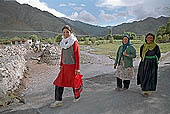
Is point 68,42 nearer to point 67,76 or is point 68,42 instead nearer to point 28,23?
point 67,76

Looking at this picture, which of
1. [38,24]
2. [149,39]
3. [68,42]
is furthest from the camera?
[38,24]

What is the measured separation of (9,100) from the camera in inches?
150

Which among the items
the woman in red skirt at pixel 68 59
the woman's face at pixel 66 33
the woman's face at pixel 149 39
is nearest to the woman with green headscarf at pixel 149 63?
the woman's face at pixel 149 39

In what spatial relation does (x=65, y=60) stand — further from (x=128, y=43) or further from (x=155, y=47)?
(x=155, y=47)

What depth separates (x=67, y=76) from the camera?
335 cm

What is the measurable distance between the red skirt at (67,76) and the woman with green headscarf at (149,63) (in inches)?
60.4

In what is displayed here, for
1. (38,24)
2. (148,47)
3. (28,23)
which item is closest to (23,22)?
(28,23)

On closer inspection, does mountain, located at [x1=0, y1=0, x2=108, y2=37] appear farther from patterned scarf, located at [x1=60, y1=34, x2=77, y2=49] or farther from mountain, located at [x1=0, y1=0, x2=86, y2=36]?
patterned scarf, located at [x1=60, y1=34, x2=77, y2=49]

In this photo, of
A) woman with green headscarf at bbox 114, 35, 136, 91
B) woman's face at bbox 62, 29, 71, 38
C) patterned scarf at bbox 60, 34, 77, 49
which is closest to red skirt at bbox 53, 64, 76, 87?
patterned scarf at bbox 60, 34, 77, 49

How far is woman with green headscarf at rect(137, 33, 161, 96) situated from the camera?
11.6 feet

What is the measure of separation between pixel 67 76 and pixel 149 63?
173cm

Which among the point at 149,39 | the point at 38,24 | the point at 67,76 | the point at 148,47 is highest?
the point at 38,24

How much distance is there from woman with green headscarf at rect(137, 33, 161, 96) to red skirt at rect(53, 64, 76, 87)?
5.03ft

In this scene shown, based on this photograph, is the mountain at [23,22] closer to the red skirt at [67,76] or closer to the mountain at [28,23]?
the mountain at [28,23]
